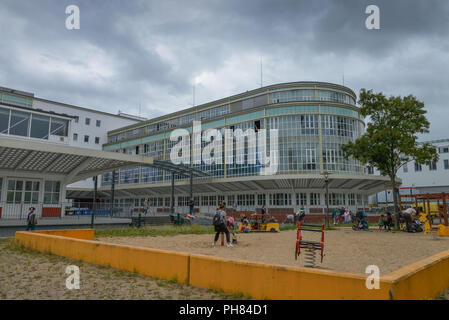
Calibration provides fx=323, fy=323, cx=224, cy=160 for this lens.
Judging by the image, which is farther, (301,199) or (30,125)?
(301,199)

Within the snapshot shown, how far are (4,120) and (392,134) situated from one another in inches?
1051

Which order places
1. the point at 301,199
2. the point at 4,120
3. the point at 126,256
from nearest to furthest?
the point at 126,256 < the point at 4,120 < the point at 301,199

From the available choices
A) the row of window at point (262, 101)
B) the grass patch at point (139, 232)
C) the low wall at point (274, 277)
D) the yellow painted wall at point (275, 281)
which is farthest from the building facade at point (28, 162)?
the row of window at point (262, 101)

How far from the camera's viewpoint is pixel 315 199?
40406 mm

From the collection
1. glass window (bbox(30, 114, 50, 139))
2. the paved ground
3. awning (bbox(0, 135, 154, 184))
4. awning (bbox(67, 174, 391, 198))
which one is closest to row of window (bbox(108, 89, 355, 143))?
awning (bbox(67, 174, 391, 198))

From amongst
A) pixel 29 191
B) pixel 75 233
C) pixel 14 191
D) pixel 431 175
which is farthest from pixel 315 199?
pixel 431 175

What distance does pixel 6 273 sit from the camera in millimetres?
7113

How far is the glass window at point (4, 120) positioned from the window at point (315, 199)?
32315 mm

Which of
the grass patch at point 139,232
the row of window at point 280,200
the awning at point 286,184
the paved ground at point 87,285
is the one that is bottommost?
the grass patch at point 139,232

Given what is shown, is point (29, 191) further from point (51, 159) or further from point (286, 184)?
point (286, 184)

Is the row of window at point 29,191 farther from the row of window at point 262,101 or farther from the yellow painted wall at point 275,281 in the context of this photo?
the row of window at point 262,101

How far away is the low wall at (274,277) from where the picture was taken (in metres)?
4.35

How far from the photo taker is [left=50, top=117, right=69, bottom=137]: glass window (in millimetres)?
24697

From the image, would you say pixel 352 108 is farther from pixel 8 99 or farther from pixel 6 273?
pixel 8 99
